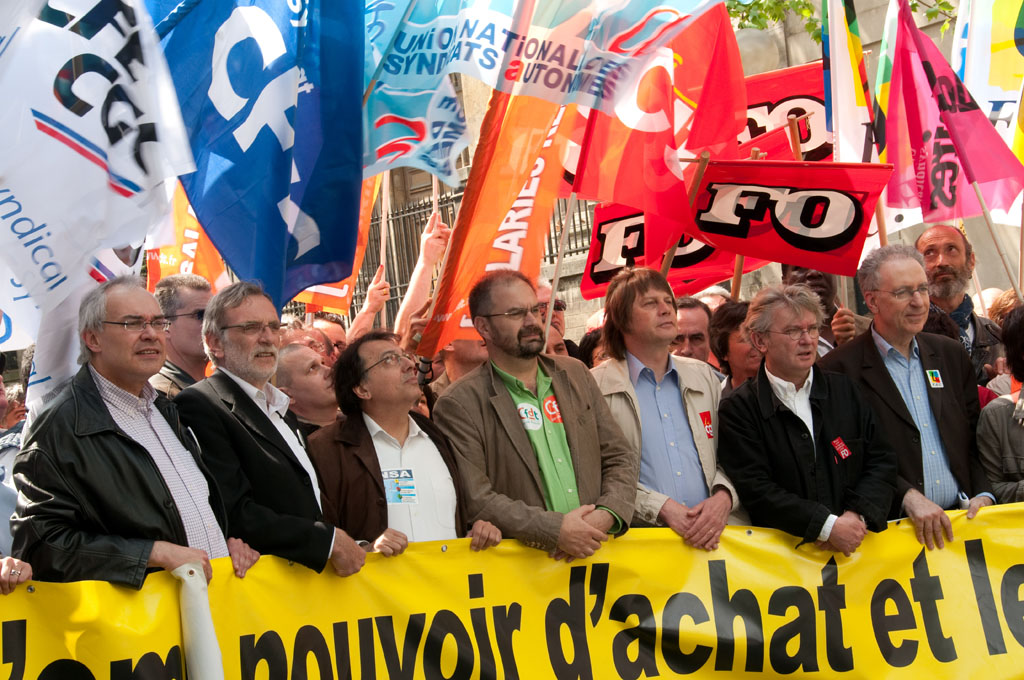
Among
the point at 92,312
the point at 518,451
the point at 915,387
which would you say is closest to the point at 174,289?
the point at 92,312

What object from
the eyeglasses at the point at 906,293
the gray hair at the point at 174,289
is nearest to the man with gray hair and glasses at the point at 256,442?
the gray hair at the point at 174,289

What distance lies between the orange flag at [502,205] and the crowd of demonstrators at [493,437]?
687 millimetres

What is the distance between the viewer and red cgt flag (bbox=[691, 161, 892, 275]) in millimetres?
6488

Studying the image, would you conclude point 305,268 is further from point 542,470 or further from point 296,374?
point 542,470

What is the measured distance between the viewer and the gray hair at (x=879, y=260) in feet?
18.9

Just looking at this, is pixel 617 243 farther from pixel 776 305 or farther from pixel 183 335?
pixel 183 335

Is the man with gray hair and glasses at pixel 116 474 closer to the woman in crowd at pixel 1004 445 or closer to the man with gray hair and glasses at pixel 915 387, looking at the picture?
the man with gray hair and glasses at pixel 915 387

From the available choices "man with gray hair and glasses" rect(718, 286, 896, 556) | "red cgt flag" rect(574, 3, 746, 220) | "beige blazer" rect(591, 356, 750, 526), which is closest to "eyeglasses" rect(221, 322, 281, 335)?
"beige blazer" rect(591, 356, 750, 526)

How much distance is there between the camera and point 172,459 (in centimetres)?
411

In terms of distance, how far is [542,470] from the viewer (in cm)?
495

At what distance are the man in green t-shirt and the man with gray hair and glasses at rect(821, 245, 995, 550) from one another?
1306 millimetres

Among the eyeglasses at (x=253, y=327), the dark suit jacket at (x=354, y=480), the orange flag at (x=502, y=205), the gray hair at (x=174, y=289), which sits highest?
the orange flag at (x=502, y=205)

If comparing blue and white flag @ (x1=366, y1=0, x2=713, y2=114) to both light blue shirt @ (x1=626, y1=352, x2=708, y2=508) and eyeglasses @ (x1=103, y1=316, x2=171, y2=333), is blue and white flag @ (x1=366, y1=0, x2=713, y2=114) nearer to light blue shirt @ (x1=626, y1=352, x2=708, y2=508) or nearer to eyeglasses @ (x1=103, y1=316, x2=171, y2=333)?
light blue shirt @ (x1=626, y1=352, x2=708, y2=508)

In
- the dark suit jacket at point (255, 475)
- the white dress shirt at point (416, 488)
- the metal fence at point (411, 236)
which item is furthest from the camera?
the metal fence at point (411, 236)
